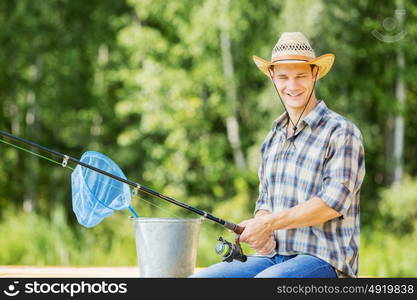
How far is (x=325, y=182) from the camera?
85.6 inches

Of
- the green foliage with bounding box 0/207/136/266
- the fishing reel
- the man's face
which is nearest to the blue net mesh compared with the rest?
the fishing reel

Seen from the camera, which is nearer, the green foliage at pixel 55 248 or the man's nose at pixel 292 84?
the man's nose at pixel 292 84

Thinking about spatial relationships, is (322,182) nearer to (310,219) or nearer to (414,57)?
(310,219)

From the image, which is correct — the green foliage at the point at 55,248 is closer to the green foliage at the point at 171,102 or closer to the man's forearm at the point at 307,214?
the green foliage at the point at 171,102

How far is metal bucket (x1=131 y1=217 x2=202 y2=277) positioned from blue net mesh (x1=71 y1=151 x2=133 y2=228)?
0.34 ft

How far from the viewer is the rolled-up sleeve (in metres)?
2.14

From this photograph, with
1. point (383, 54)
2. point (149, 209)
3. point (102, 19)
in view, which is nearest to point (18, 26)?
point (102, 19)

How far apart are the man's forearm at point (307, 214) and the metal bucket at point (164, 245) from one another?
1.08 ft

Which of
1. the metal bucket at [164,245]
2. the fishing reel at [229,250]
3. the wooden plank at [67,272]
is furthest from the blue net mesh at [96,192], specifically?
the wooden plank at [67,272]

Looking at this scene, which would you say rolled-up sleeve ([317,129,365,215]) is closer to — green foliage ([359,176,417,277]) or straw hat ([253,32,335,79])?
straw hat ([253,32,335,79])

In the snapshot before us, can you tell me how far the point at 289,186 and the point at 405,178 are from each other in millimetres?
8237

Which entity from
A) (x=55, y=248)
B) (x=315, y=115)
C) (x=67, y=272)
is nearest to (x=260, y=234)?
(x=315, y=115)

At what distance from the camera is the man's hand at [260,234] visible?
7.25ft

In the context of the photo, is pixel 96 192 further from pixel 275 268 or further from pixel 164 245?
pixel 275 268
